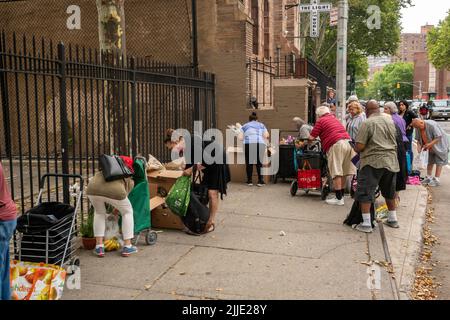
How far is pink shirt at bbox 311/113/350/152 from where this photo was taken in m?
8.70

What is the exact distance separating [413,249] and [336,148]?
8.82 feet

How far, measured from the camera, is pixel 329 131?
875cm

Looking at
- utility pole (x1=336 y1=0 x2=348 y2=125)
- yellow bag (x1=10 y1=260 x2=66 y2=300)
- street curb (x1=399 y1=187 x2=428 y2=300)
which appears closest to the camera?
yellow bag (x1=10 y1=260 x2=66 y2=300)

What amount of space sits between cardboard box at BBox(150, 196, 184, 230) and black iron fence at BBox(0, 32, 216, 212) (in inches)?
44.5

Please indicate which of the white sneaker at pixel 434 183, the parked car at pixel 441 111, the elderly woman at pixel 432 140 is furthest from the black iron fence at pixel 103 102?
the parked car at pixel 441 111

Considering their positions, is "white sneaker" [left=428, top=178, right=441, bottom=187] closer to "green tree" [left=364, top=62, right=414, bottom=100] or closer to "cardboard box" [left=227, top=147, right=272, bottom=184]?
"cardboard box" [left=227, top=147, right=272, bottom=184]

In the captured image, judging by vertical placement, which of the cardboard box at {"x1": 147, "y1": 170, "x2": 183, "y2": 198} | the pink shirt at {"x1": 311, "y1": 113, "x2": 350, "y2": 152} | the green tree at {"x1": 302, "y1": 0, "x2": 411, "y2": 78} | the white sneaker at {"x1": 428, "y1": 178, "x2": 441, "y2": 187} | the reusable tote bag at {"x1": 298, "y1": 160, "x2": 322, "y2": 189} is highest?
the green tree at {"x1": 302, "y1": 0, "x2": 411, "y2": 78}

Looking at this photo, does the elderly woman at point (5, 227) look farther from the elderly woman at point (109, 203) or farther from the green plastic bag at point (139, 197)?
the green plastic bag at point (139, 197)

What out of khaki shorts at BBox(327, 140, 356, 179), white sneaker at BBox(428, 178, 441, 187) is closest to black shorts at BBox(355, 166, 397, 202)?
khaki shorts at BBox(327, 140, 356, 179)

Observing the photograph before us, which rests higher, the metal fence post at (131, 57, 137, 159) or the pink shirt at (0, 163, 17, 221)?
the metal fence post at (131, 57, 137, 159)

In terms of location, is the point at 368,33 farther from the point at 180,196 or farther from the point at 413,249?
the point at 180,196
